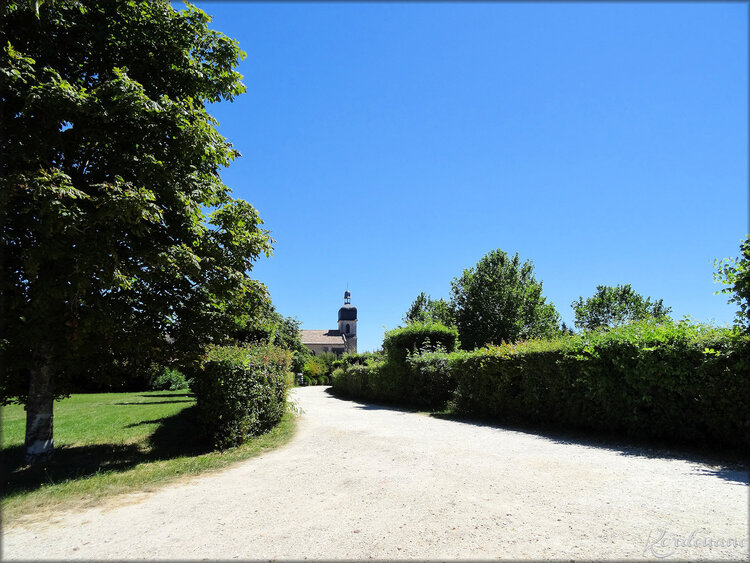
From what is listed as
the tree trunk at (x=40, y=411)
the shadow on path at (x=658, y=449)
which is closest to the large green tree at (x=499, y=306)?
the shadow on path at (x=658, y=449)

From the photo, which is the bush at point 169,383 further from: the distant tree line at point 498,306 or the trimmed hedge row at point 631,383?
the trimmed hedge row at point 631,383

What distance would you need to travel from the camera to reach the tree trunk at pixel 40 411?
6.83 metres

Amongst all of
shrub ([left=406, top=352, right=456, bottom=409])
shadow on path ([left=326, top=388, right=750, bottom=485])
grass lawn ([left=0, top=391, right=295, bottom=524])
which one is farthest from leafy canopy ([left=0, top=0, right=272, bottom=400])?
shrub ([left=406, top=352, right=456, bottom=409])

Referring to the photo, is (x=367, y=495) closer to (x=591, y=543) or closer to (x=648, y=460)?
(x=591, y=543)

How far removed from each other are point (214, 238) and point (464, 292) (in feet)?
107

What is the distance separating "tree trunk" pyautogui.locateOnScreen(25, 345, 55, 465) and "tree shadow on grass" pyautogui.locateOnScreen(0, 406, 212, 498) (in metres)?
0.24

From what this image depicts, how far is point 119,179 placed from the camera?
5949 mm

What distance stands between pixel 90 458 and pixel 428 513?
269 inches

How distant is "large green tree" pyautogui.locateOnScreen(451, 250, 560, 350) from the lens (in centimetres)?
3450

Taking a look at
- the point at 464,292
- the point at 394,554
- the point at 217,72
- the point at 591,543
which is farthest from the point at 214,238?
the point at 464,292

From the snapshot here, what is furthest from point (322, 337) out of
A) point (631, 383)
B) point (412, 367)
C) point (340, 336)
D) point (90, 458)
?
point (631, 383)

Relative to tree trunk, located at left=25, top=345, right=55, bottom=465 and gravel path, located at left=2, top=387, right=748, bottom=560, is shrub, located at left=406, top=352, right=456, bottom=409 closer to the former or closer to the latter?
gravel path, located at left=2, top=387, right=748, bottom=560

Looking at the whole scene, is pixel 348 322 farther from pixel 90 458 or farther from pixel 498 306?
pixel 90 458

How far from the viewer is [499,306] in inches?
1379
